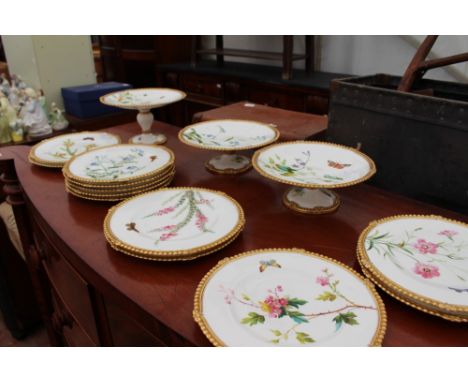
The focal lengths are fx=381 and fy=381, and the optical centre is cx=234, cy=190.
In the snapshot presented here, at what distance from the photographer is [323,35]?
2.63m

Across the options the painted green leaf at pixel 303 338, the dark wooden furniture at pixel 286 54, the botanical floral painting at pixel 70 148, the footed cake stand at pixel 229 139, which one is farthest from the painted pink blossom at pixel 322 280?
the dark wooden furniture at pixel 286 54

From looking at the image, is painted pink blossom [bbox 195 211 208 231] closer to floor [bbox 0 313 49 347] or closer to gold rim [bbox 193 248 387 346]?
gold rim [bbox 193 248 387 346]

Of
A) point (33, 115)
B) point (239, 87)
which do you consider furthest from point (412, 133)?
point (239, 87)

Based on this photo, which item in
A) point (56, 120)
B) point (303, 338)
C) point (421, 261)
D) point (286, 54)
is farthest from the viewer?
point (286, 54)

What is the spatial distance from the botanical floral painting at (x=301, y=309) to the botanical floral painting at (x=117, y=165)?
0.46m

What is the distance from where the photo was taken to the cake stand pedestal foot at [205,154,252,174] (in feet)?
3.39

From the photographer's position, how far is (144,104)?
1218 millimetres

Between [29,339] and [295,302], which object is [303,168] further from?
[29,339]

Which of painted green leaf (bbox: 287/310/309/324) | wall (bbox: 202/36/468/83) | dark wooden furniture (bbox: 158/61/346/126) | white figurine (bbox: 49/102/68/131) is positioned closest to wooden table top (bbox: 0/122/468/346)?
painted green leaf (bbox: 287/310/309/324)

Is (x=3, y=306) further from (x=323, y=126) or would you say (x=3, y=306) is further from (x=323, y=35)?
(x=323, y=35)

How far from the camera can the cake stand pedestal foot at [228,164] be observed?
3.39 ft

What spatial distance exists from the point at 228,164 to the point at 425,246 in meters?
0.55

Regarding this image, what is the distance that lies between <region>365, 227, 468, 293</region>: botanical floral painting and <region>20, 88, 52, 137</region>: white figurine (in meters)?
1.84

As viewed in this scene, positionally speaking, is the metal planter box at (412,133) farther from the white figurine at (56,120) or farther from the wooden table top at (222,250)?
the white figurine at (56,120)
